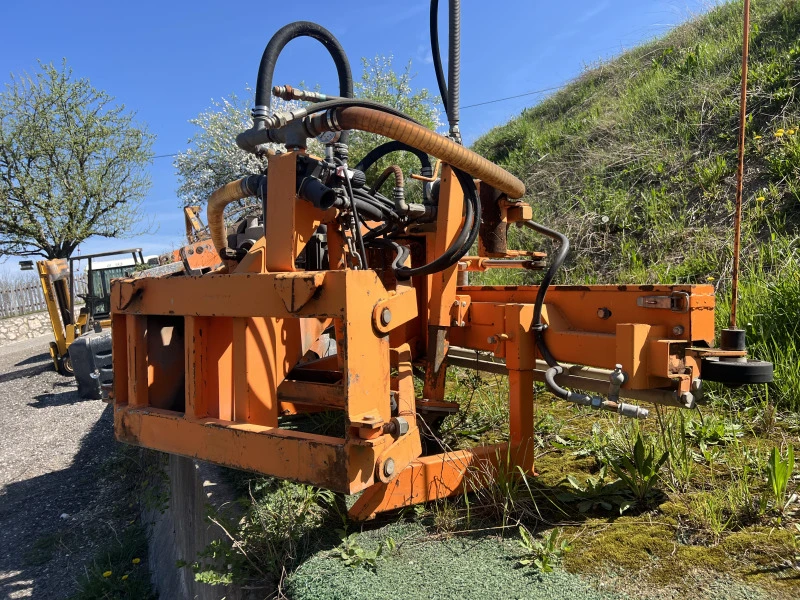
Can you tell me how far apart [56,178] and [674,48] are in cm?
1654

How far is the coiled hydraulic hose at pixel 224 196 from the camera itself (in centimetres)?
262

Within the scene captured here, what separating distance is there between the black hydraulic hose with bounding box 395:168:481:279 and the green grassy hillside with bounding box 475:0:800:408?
204 cm

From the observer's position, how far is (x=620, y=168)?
664 centimetres

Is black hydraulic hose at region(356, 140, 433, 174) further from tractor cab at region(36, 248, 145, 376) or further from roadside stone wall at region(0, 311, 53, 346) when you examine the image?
roadside stone wall at region(0, 311, 53, 346)

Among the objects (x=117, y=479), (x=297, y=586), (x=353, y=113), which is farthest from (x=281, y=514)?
(x=117, y=479)

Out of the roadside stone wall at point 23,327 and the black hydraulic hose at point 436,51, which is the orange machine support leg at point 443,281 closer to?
the black hydraulic hose at point 436,51

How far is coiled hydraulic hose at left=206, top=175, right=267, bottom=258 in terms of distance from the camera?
262 centimetres

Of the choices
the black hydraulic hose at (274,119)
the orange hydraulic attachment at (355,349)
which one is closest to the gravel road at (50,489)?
the orange hydraulic attachment at (355,349)

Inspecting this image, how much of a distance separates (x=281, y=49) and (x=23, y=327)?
20.7 meters

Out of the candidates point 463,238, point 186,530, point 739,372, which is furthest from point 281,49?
point 186,530

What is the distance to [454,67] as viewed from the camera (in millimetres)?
2734

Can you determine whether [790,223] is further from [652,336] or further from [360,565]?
[360,565]

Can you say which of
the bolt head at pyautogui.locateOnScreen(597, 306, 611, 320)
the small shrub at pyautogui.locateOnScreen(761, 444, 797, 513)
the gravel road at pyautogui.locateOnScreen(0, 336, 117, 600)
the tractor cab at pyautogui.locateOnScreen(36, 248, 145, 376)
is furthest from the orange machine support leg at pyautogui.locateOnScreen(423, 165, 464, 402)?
the tractor cab at pyautogui.locateOnScreen(36, 248, 145, 376)

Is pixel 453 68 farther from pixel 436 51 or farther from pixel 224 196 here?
pixel 224 196
